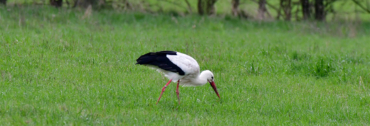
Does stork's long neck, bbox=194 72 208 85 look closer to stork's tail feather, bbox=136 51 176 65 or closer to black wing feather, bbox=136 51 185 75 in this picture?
black wing feather, bbox=136 51 185 75

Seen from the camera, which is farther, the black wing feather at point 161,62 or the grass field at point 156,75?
the black wing feather at point 161,62

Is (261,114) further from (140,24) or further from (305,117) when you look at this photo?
(140,24)

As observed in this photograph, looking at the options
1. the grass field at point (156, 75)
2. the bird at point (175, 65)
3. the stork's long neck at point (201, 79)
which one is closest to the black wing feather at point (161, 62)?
the bird at point (175, 65)

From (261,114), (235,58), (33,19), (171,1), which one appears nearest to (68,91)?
(261,114)

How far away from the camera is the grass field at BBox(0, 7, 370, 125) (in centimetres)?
653

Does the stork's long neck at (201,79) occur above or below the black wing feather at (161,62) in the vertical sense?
below

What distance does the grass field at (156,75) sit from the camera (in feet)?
21.4

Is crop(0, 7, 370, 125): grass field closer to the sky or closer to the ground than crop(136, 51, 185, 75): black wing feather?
closer to the ground

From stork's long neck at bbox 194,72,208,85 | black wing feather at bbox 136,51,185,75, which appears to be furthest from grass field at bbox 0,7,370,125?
black wing feather at bbox 136,51,185,75

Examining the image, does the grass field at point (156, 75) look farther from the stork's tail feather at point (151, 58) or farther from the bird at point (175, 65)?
the stork's tail feather at point (151, 58)

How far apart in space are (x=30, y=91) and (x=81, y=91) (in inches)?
28.8

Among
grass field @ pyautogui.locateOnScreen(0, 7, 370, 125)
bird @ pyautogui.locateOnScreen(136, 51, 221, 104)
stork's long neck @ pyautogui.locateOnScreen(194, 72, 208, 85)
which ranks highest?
bird @ pyautogui.locateOnScreen(136, 51, 221, 104)

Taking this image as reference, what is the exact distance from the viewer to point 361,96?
810 cm

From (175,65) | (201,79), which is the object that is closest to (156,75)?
(201,79)
